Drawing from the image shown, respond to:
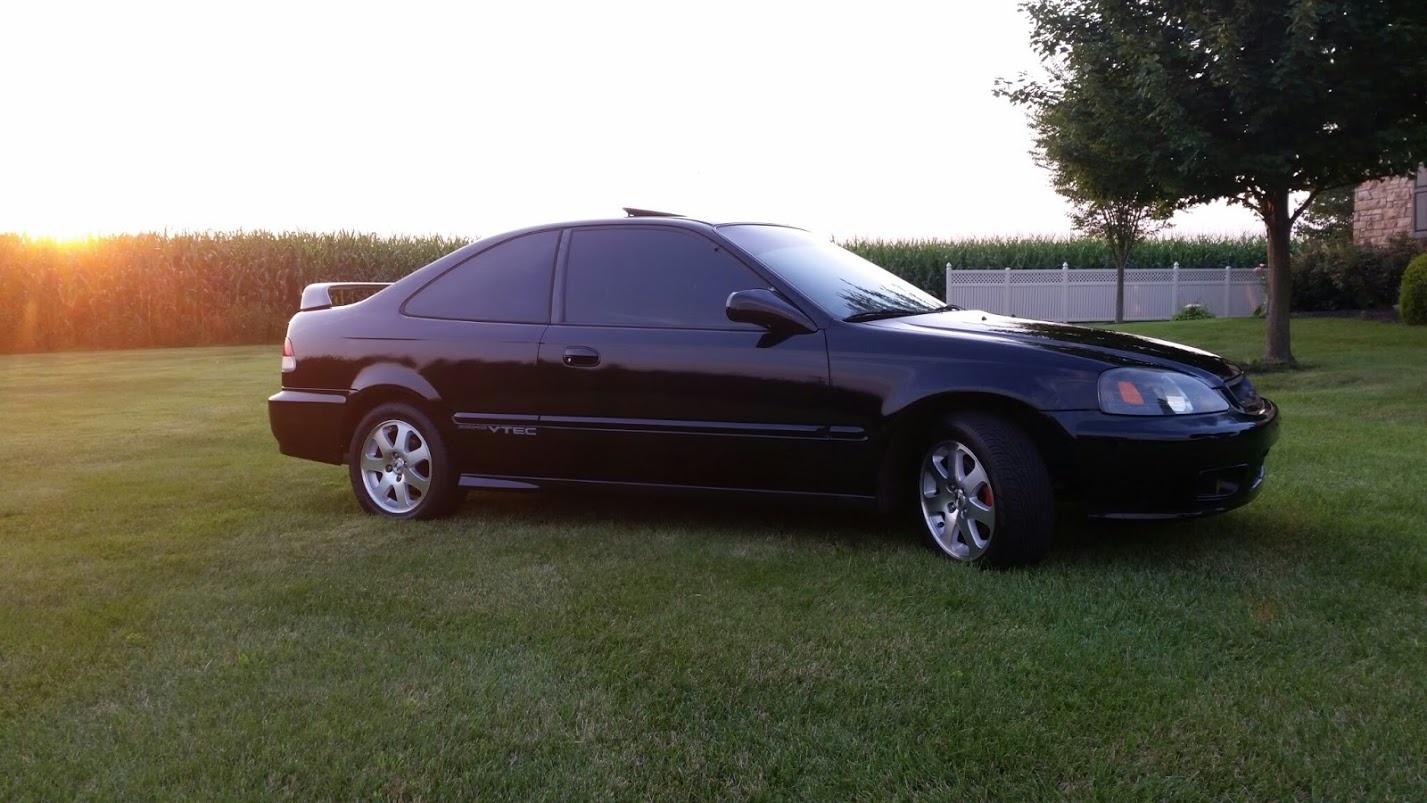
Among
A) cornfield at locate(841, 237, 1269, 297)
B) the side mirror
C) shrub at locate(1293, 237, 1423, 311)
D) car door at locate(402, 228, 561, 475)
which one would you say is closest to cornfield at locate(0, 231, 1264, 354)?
cornfield at locate(841, 237, 1269, 297)

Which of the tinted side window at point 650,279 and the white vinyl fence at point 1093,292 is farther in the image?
the white vinyl fence at point 1093,292

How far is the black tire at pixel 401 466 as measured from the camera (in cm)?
604

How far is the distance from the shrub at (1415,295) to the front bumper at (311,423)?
58.9ft

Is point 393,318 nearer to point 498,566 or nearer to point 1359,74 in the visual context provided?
point 498,566

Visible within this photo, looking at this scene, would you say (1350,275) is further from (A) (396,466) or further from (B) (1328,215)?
(B) (1328,215)

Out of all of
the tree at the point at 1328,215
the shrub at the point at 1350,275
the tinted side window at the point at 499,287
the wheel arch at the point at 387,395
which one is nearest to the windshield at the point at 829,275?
the tinted side window at the point at 499,287

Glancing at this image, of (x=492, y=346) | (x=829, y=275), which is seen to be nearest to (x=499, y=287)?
(x=492, y=346)

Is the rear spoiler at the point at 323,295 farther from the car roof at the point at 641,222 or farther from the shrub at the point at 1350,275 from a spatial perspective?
the shrub at the point at 1350,275

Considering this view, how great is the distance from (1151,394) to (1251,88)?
8869 millimetres

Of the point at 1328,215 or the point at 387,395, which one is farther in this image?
the point at 1328,215

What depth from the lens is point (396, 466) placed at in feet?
20.3

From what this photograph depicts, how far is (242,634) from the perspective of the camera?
4.16 meters

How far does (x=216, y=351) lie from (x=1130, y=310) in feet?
72.3

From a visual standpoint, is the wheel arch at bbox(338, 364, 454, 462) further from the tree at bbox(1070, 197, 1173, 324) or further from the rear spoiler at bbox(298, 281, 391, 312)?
the tree at bbox(1070, 197, 1173, 324)
